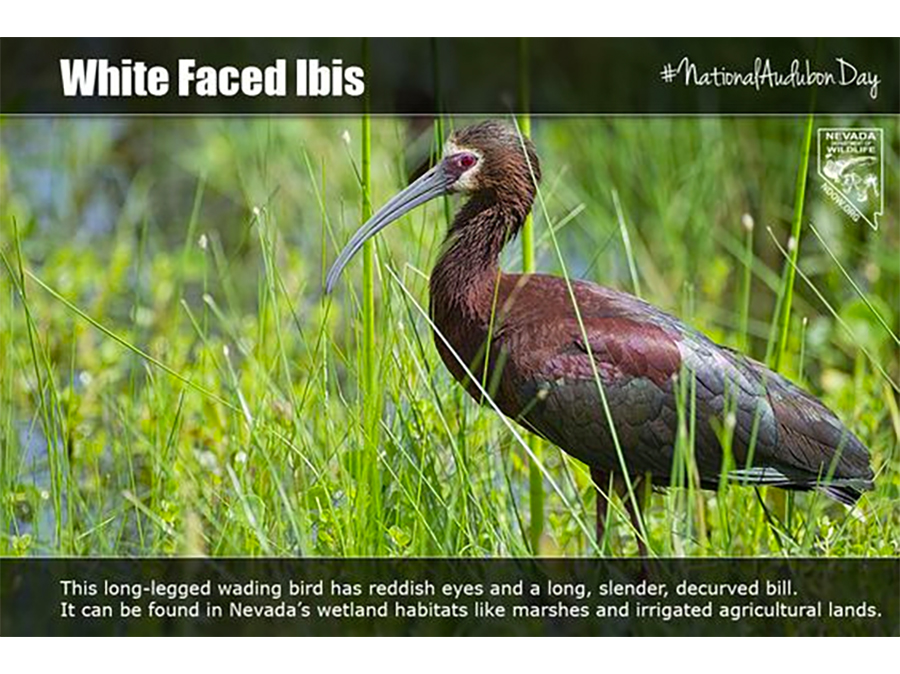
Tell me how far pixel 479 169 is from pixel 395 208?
16cm

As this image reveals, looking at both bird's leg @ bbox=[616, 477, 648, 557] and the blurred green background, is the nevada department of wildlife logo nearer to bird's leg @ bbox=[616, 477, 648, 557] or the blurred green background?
the blurred green background

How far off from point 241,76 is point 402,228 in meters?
0.55

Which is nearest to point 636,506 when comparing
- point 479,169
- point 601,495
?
point 601,495

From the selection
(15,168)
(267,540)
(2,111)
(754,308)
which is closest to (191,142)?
(15,168)

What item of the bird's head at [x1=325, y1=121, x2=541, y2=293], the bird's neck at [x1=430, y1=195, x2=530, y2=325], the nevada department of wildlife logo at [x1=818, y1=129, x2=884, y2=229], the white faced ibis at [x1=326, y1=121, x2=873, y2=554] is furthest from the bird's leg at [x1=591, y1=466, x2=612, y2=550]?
the nevada department of wildlife logo at [x1=818, y1=129, x2=884, y2=229]

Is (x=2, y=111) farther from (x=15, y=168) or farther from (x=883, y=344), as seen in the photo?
(x=883, y=344)

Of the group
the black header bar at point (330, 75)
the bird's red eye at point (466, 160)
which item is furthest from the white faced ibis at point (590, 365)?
the black header bar at point (330, 75)

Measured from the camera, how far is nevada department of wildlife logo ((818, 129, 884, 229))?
2777 mm

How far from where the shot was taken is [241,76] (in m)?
2.66

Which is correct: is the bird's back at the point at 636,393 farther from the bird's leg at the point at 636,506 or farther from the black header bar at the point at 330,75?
the black header bar at the point at 330,75

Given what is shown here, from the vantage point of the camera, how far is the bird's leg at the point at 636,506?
2682mm

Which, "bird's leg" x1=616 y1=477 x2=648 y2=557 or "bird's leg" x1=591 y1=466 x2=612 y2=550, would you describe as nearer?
"bird's leg" x1=616 y1=477 x2=648 y2=557

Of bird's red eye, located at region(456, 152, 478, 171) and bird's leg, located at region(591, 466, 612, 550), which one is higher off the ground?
bird's red eye, located at region(456, 152, 478, 171)

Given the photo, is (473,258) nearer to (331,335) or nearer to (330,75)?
(331,335)
